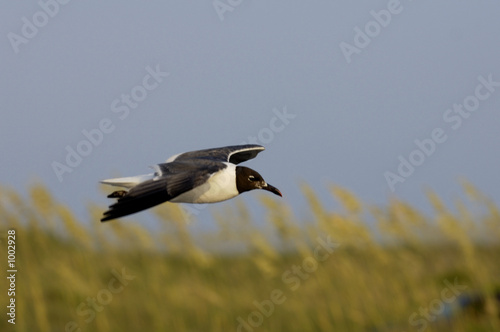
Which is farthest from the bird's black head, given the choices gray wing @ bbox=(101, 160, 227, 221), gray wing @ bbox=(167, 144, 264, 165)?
gray wing @ bbox=(101, 160, 227, 221)

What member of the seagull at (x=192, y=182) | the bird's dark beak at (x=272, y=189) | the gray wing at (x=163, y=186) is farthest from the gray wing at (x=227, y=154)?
the gray wing at (x=163, y=186)

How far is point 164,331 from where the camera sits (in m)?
7.50

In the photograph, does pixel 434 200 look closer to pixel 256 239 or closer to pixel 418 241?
pixel 418 241

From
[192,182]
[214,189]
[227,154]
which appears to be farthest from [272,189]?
[192,182]

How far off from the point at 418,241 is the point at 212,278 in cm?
280

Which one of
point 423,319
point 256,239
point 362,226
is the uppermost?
point 256,239

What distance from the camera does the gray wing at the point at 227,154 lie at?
682cm

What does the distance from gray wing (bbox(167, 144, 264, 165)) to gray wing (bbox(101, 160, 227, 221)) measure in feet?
2.74

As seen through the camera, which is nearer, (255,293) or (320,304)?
(320,304)

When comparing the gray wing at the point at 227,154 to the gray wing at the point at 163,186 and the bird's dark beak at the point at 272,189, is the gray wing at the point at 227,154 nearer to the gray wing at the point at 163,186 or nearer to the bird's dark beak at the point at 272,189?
the bird's dark beak at the point at 272,189

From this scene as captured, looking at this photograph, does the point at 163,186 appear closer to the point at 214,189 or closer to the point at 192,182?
the point at 192,182

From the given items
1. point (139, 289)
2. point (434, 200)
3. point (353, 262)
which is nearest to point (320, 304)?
point (353, 262)

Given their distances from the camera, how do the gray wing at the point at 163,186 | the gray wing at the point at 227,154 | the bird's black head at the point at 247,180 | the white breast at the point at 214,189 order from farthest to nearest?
the gray wing at the point at 227,154, the bird's black head at the point at 247,180, the white breast at the point at 214,189, the gray wing at the point at 163,186

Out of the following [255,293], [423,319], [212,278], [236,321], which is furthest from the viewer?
[212,278]
